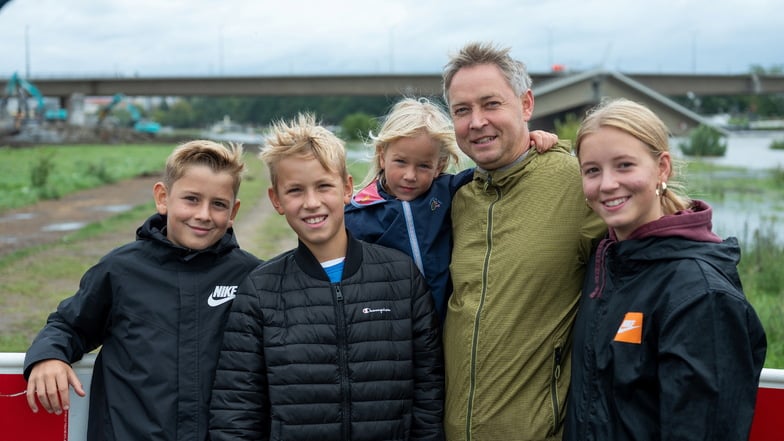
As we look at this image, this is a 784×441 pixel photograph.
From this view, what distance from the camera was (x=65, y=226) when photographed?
15.9 m

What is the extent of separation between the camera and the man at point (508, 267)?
259 centimetres

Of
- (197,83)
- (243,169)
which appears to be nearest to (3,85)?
(197,83)

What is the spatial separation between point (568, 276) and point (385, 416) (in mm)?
Result: 766

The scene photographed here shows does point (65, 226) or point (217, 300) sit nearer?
point (217, 300)

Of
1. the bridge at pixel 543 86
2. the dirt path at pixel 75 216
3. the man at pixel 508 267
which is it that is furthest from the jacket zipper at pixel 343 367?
the bridge at pixel 543 86

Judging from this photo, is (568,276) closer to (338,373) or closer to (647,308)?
(647,308)

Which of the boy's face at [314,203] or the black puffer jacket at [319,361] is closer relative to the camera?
the black puffer jacket at [319,361]

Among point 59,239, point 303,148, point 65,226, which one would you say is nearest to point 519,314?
point 303,148

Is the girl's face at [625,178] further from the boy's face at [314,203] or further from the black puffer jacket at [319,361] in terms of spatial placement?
the boy's face at [314,203]

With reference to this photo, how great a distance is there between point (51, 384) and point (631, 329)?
186cm

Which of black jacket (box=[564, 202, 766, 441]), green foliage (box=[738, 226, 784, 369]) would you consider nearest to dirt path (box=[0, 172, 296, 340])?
black jacket (box=[564, 202, 766, 441])

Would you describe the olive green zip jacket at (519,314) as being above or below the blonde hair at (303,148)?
below

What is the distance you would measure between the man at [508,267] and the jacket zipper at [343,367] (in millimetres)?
373

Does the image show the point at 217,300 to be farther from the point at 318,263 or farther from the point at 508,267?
the point at 508,267
